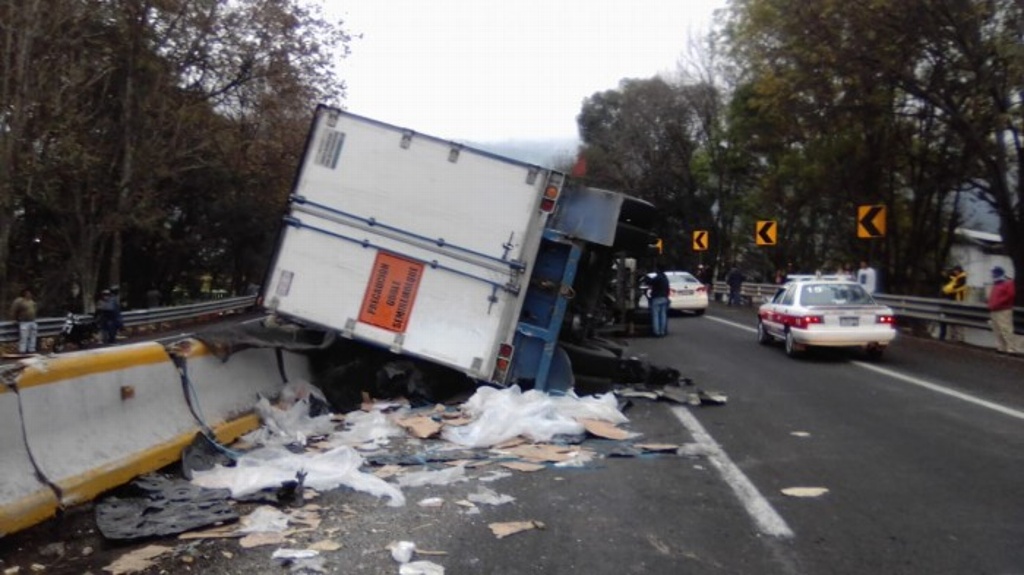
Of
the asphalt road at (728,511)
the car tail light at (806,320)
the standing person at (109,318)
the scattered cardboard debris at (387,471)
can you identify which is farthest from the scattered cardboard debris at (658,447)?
the standing person at (109,318)

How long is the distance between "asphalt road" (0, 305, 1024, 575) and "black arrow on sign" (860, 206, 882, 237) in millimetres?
13548

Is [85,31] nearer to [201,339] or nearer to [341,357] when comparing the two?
[341,357]

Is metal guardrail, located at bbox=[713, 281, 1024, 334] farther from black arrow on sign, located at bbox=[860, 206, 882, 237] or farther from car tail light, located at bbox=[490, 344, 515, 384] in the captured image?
car tail light, located at bbox=[490, 344, 515, 384]

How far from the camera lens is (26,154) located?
22.2 metres

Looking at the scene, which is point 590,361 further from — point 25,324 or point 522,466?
point 25,324

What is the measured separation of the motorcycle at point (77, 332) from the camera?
22453 mm

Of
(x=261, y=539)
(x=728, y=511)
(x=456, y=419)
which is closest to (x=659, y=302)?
(x=456, y=419)

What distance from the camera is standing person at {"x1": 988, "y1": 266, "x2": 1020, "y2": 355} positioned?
17312mm

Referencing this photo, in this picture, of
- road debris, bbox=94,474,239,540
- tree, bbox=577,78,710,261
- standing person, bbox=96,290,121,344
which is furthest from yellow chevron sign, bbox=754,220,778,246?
road debris, bbox=94,474,239,540

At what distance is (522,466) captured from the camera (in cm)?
764

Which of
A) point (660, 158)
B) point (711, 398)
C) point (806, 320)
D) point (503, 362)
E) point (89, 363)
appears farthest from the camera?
point (660, 158)

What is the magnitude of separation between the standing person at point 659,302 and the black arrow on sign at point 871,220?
635cm

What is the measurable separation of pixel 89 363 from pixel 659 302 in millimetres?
16015

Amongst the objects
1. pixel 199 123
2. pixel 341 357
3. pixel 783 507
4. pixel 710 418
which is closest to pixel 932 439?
pixel 710 418
